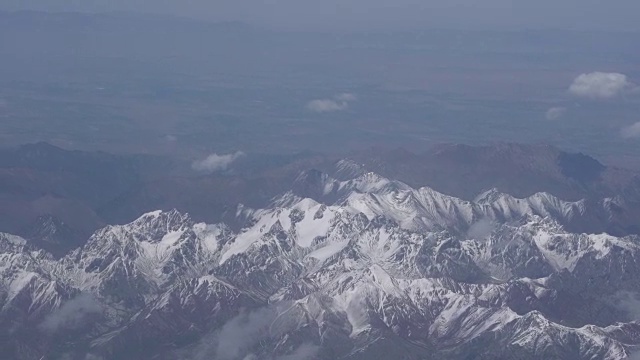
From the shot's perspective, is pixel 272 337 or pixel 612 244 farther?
pixel 612 244

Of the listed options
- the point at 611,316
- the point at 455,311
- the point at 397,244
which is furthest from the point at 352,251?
the point at 611,316

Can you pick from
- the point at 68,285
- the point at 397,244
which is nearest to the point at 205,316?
the point at 68,285

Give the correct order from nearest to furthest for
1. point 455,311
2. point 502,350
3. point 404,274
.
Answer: point 502,350 → point 455,311 → point 404,274

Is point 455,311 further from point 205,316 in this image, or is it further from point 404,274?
point 205,316

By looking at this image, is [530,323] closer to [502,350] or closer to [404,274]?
[502,350]

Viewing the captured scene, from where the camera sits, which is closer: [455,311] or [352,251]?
[455,311]

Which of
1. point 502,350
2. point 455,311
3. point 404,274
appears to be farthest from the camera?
point 404,274
